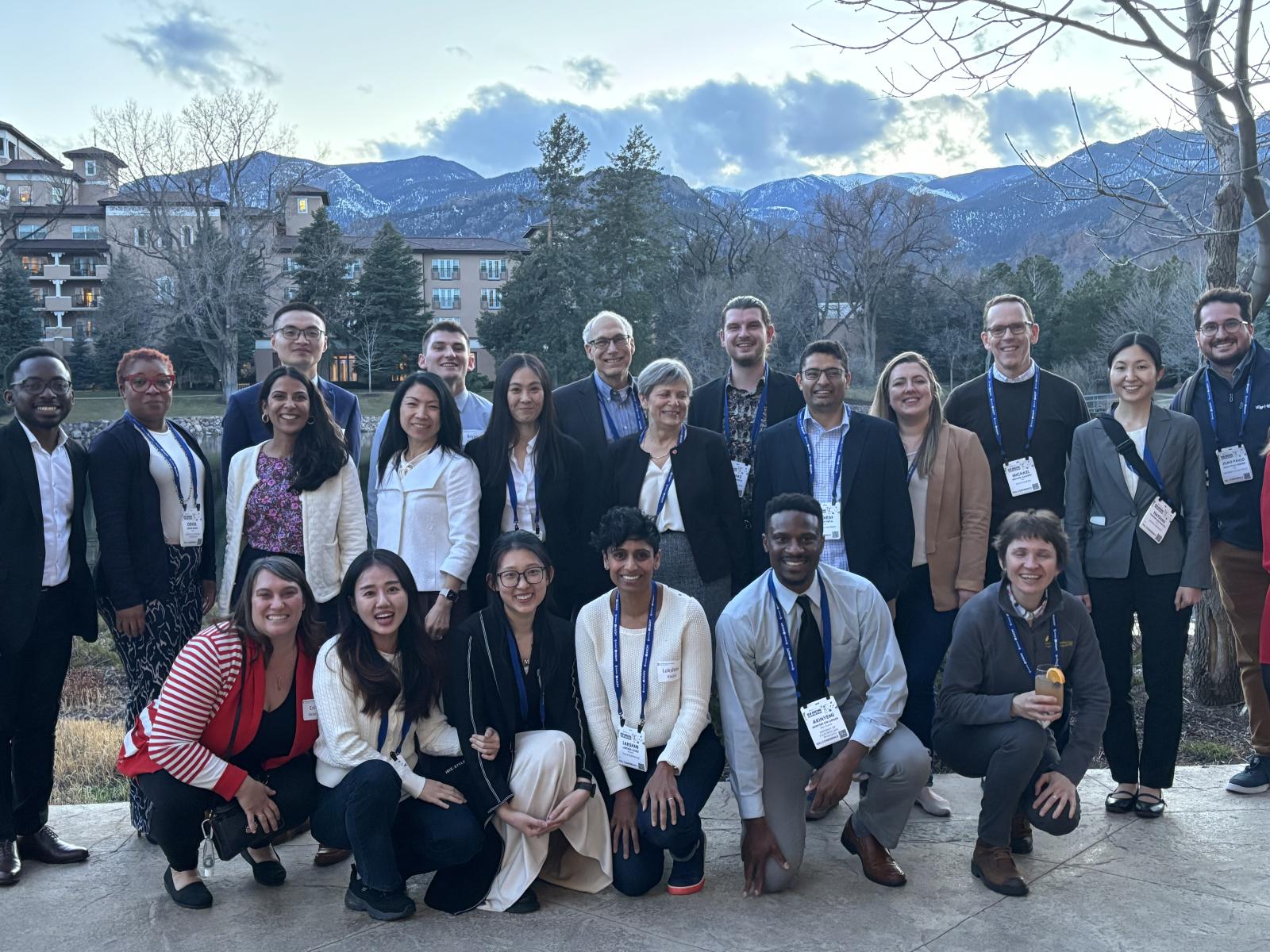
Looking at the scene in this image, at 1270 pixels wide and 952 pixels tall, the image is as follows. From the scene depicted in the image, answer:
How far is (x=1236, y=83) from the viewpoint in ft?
14.2

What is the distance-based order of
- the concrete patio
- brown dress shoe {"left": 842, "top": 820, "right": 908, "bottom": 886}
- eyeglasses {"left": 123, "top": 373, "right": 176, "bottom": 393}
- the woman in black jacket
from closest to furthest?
the concrete patio → brown dress shoe {"left": 842, "top": 820, "right": 908, "bottom": 886} → the woman in black jacket → eyeglasses {"left": 123, "top": 373, "right": 176, "bottom": 393}

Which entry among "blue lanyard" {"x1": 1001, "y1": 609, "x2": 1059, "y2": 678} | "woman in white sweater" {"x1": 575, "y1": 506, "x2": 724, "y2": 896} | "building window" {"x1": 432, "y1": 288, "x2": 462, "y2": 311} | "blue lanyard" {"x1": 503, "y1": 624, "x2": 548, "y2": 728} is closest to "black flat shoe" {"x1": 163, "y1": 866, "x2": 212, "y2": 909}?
"blue lanyard" {"x1": 503, "y1": 624, "x2": 548, "y2": 728}

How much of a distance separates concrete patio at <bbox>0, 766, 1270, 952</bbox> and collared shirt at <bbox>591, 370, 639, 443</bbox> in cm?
204

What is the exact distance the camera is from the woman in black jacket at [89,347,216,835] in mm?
4055

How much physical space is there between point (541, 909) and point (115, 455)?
96.2 inches

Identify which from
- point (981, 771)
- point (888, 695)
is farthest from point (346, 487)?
point (981, 771)

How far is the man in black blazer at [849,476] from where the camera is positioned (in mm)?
4312

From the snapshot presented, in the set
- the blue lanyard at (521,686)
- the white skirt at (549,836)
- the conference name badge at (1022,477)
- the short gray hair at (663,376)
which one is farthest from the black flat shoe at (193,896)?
the conference name badge at (1022,477)

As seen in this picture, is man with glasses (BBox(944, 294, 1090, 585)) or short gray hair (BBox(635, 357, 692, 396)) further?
man with glasses (BBox(944, 294, 1090, 585))

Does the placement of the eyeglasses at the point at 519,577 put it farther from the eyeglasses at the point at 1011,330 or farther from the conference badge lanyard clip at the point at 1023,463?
the eyeglasses at the point at 1011,330

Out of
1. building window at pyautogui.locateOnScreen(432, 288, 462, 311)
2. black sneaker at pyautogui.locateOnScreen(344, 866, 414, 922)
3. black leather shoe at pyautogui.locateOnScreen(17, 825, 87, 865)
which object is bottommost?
black leather shoe at pyautogui.locateOnScreen(17, 825, 87, 865)

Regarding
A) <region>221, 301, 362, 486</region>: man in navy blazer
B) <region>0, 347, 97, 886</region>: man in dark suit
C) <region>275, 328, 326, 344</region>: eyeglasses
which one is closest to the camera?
<region>0, 347, 97, 886</region>: man in dark suit

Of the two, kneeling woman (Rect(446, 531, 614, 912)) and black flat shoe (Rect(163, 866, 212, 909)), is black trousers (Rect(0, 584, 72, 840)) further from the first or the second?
kneeling woman (Rect(446, 531, 614, 912))

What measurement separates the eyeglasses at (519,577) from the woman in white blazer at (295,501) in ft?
2.96
